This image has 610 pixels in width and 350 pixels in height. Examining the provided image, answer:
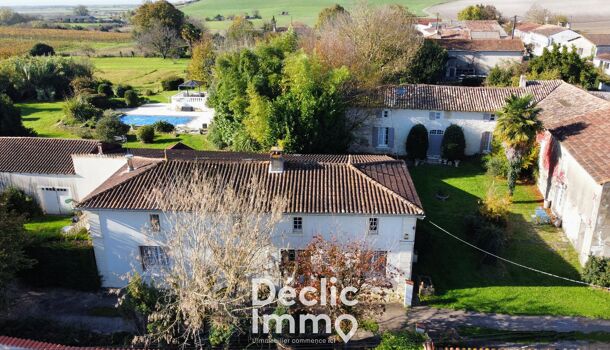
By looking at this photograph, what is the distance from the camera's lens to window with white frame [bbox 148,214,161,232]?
855 inches

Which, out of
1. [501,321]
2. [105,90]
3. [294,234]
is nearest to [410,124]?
[294,234]

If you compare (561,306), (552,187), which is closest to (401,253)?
(561,306)

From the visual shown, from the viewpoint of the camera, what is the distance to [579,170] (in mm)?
27422

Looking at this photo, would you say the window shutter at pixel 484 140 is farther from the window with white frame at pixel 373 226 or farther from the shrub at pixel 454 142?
the window with white frame at pixel 373 226

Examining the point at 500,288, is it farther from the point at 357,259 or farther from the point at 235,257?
the point at 235,257

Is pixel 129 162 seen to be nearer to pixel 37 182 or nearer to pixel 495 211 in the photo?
pixel 37 182

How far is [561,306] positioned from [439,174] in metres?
17.0

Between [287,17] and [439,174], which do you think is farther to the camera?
[287,17]

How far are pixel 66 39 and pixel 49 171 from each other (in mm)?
104537

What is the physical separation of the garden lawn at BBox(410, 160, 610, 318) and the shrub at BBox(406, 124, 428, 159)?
6386 mm

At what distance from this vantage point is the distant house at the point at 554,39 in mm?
75938

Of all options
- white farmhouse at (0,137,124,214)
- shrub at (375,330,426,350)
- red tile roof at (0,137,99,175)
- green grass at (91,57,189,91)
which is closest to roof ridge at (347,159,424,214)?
shrub at (375,330,426,350)

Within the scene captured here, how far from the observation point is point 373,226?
2198 cm

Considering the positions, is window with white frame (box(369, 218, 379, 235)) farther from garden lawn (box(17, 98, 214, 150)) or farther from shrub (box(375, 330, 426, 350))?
garden lawn (box(17, 98, 214, 150))
